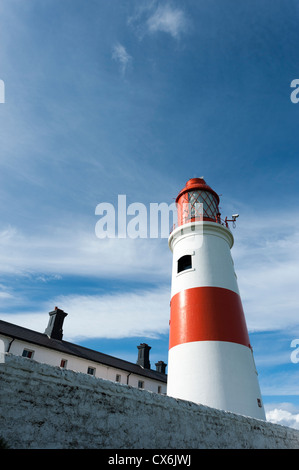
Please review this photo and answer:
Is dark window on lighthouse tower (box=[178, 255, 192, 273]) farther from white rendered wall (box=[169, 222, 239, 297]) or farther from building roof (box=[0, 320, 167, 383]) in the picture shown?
building roof (box=[0, 320, 167, 383])

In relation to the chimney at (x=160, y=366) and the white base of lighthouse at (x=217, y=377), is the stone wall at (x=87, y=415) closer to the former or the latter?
the white base of lighthouse at (x=217, y=377)

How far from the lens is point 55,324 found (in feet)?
76.2

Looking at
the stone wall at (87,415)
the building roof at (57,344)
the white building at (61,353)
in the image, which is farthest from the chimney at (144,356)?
the stone wall at (87,415)

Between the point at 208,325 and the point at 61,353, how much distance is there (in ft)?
46.1

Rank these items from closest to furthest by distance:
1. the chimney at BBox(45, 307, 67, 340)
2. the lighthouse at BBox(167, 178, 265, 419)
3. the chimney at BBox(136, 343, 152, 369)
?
the lighthouse at BBox(167, 178, 265, 419), the chimney at BBox(45, 307, 67, 340), the chimney at BBox(136, 343, 152, 369)

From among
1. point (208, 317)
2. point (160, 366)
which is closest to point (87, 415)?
point (208, 317)

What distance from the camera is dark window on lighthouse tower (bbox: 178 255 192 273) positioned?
13.3 m

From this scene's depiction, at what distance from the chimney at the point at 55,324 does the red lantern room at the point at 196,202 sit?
47.1 feet

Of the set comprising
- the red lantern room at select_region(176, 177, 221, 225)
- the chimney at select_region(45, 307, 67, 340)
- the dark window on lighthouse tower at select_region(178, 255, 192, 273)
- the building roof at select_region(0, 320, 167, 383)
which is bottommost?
the building roof at select_region(0, 320, 167, 383)

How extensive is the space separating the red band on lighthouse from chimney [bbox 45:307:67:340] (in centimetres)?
1410

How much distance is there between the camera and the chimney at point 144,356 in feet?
99.6

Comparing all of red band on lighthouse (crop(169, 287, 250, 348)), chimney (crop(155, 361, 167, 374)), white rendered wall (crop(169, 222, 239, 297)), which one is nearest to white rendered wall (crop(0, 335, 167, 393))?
chimney (crop(155, 361, 167, 374))

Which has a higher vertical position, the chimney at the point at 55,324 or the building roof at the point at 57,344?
the chimney at the point at 55,324

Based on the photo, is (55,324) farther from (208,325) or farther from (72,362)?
(208,325)
